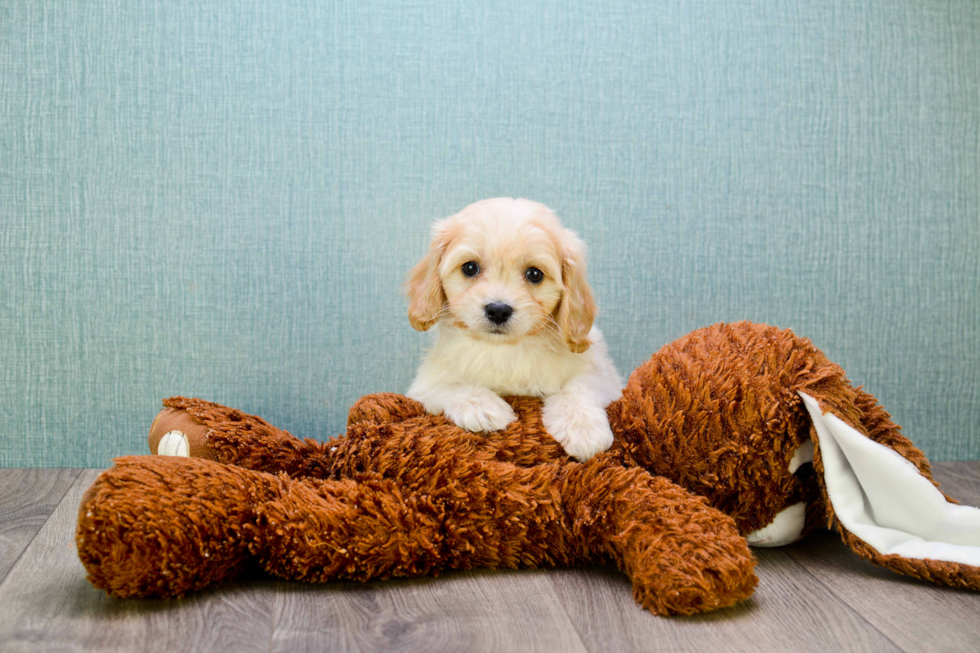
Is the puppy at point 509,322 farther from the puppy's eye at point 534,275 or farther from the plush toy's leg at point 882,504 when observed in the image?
the plush toy's leg at point 882,504

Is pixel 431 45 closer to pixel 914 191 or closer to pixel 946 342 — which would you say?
pixel 914 191

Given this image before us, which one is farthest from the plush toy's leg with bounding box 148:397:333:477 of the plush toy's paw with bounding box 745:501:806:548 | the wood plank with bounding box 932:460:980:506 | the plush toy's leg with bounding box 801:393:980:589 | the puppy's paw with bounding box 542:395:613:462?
the wood plank with bounding box 932:460:980:506

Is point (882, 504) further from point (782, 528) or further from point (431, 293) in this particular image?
point (431, 293)

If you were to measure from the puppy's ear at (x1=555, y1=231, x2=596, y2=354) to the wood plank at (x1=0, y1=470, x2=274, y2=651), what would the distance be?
2.84 ft

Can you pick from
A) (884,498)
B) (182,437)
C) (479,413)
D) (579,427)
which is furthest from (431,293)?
(884,498)

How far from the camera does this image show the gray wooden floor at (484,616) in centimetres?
123

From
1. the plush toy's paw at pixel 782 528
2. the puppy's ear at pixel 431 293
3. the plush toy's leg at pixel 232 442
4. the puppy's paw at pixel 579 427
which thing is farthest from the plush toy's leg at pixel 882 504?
the plush toy's leg at pixel 232 442

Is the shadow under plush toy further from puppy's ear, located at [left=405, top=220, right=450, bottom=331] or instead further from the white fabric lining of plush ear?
puppy's ear, located at [left=405, top=220, right=450, bottom=331]

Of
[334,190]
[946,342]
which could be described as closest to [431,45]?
[334,190]

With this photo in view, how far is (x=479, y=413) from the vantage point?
5.44ft

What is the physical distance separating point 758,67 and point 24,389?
2637mm

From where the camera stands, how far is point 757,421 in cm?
158

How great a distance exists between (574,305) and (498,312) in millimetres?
216

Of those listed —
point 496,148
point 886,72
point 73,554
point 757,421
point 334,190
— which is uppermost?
point 886,72
